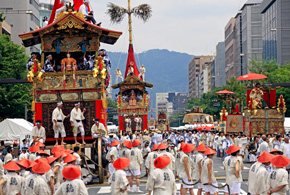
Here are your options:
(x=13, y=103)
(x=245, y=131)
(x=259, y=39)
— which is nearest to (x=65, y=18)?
(x=245, y=131)

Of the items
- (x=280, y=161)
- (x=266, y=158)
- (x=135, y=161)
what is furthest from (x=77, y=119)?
(x=280, y=161)

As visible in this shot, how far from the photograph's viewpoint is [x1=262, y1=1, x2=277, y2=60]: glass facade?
7806 centimetres

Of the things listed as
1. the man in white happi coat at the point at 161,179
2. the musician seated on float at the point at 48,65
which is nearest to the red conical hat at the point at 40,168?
the man in white happi coat at the point at 161,179

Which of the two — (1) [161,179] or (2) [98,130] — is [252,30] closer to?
(2) [98,130]

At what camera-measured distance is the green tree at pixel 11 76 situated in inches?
1692

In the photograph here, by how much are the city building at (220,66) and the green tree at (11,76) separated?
95557mm

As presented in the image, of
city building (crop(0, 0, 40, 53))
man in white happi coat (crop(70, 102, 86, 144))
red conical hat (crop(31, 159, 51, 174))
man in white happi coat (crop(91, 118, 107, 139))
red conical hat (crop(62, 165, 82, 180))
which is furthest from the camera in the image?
city building (crop(0, 0, 40, 53))

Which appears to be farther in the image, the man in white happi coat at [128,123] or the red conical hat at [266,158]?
the man in white happi coat at [128,123]

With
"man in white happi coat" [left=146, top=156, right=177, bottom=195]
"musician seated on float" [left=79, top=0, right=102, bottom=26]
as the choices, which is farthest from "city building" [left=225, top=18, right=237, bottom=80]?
"man in white happi coat" [left=146, top=156, right=177, bottom=195]

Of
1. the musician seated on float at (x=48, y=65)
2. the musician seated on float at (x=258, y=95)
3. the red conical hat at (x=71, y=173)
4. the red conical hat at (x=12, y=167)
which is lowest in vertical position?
the red conical hat at (x=12, y=167)

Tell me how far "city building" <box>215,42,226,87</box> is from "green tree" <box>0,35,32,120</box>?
9556cm

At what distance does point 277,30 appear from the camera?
75688mm

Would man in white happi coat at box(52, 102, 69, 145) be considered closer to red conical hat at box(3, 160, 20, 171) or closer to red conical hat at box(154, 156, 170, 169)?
red conical hat at box(3, 160, 20, 171)

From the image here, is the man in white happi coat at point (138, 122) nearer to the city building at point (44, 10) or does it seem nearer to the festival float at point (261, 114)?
the festival float at point (261, 114)
